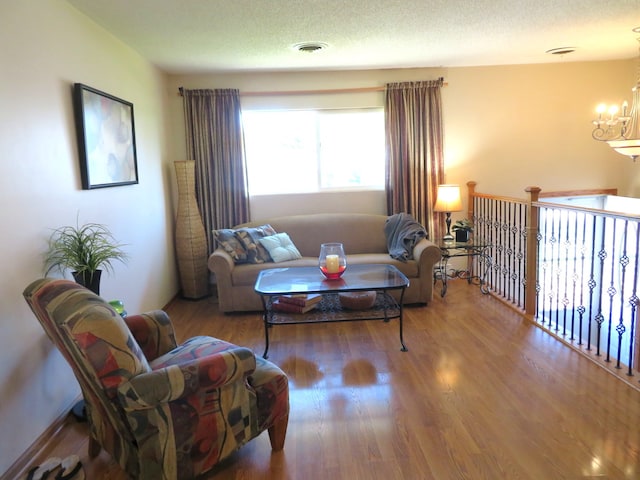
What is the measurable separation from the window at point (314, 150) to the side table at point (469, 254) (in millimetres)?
1074

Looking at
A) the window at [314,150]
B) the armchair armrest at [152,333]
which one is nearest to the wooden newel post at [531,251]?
the window at [314,150]

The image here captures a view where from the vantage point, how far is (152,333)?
7.84ft

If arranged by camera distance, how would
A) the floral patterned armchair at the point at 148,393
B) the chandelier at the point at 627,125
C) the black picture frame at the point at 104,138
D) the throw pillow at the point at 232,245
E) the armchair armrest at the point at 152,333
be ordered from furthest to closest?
the throw pillow at the point at 232,245
the chandelier at the point at 627,125
the black picture frame at the point at 104,138
the armchair armrest at the point at 152,333
the floral patterned armchair at the point at 148,393

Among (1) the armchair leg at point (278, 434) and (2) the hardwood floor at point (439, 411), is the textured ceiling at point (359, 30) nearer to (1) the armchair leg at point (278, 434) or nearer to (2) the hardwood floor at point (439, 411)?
(2) the hardwood floor at point (439, 411)

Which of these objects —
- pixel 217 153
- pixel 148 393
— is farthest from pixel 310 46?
pixel 148 393

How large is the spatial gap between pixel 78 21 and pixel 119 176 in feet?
3.46

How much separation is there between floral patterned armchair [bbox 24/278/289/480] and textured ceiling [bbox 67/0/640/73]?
6.84ft

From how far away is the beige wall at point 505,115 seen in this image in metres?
5.04

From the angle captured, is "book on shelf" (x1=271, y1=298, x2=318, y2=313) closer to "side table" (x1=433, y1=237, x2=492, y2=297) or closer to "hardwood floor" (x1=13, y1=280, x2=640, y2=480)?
"hardwood floor" (x1=13, y1=280, x2=640, y2=480)

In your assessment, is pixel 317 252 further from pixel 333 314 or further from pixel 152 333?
pixel 152 333

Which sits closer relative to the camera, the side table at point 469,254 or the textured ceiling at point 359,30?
the textured ceiling at point 359,30

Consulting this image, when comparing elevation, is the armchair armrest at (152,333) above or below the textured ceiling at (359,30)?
below

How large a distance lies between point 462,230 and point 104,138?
3.51m

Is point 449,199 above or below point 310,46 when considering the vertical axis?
below
